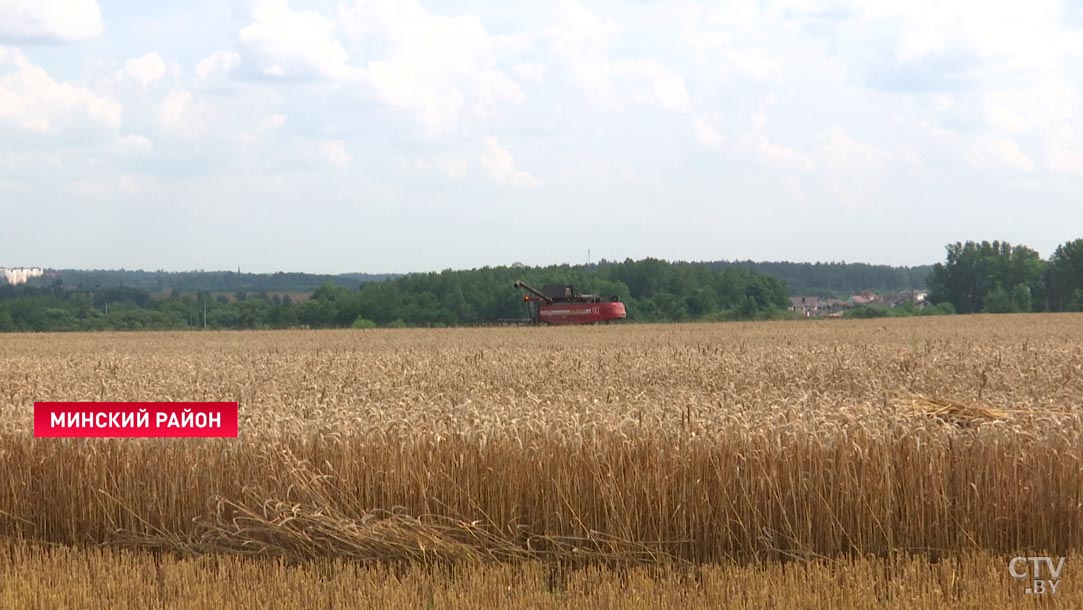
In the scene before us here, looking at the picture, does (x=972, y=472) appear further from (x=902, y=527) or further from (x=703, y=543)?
(x=703, y=543)

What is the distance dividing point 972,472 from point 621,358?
58.3 ft

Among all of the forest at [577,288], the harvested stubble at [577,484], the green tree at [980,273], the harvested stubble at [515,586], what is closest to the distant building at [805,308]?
the forest at [577,288]

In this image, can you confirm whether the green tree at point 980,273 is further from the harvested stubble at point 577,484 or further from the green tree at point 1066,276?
the harvested stubble at point 577,484

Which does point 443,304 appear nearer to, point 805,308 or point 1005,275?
point 805,308

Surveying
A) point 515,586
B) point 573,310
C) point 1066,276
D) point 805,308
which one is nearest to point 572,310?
point 573,310

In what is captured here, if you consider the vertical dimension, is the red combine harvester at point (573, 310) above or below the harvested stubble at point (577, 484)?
above

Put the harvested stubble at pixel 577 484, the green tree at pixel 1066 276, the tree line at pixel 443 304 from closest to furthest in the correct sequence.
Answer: the harvested stubble at pixel 577 484 → the tree line at pixel 443 304 → the green tree at pixel 1066 276

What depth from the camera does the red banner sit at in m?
11.5

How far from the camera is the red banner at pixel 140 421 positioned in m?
11.5

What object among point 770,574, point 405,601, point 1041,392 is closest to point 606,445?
point 770,574

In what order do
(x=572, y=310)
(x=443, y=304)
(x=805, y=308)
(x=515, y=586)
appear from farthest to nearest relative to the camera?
(x=805, y=308)
(x=443, y=304)
(x=572, y=310)
(x=515, y=586)

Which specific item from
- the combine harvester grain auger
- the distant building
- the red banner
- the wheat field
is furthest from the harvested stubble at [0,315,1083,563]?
the distant building

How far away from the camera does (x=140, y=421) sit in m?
12.3

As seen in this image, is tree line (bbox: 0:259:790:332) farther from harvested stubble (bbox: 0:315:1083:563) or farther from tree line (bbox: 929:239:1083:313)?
harvested stubble (bbox: 0:315:1083:563)
